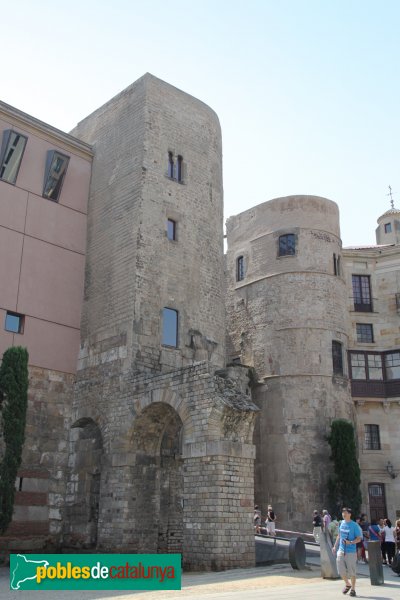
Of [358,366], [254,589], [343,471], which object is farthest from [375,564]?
[358,366]

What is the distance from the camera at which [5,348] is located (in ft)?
66.6

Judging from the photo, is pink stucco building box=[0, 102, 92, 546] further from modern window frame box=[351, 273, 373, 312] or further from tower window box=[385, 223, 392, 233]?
tower window box=[385, 223, 392, 233]

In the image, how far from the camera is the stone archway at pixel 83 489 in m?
19.9

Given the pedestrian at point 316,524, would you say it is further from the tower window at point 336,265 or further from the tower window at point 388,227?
the tower window at point 388,227

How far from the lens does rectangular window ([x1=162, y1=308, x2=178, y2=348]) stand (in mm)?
21320

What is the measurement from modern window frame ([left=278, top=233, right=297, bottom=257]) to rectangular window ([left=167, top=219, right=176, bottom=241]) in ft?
27.1

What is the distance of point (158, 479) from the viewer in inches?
781

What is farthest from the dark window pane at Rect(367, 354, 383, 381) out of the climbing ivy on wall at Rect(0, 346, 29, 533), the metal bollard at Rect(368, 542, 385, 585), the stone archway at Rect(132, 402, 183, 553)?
the metal bollard at Rect(368, 542, 385, 585)

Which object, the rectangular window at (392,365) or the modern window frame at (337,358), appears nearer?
the modern window frame at (337,358)

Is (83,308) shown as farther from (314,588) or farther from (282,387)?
(314,588)

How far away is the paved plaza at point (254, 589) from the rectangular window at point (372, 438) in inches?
559

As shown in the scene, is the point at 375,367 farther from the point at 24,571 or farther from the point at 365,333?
the point at 24,571

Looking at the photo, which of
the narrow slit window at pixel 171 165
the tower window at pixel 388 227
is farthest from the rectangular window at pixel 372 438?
the tower window at pixel 388 227

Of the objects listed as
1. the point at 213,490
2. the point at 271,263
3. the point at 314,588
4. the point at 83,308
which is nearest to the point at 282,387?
the point at 271,263
